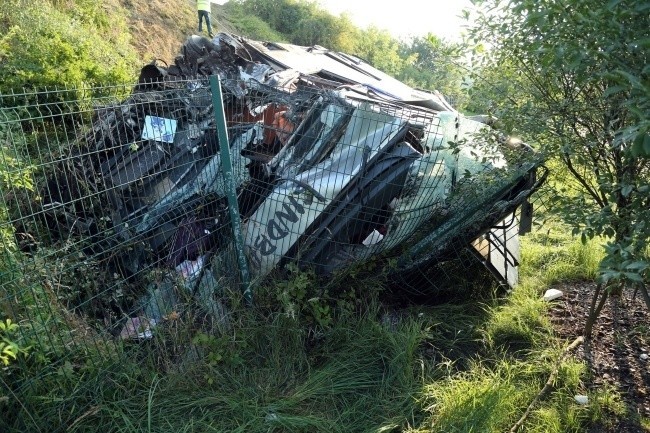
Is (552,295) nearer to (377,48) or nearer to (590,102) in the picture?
(590,102)

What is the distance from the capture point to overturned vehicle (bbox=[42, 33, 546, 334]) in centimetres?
343

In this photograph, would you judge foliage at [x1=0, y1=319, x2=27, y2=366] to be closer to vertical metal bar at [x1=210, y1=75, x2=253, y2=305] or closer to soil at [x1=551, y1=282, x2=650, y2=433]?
vertical metal bar at [x1=210, y1=75, x2=253, y2=305]

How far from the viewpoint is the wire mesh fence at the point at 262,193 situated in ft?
11.0

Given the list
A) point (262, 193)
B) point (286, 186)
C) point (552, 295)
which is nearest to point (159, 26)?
point (262, 193)

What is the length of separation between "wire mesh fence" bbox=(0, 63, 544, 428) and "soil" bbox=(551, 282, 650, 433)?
992 mm

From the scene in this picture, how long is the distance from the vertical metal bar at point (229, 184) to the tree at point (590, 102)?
1632mm

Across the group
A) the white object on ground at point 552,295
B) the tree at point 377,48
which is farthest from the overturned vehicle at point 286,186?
the tree at point 377,48

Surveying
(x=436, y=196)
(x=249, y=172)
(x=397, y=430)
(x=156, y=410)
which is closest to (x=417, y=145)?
(x=436, y=196)

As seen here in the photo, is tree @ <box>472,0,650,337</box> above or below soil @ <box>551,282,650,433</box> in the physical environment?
above

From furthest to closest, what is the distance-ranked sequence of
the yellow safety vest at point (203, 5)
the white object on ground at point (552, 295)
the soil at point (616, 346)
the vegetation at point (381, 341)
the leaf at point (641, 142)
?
the yellow safety vest at point (203, 5), the white object on ground at point (552, 295), the soil at point (616, 346), the vegetation at point (381, 341), the leaf at point (641, 142)

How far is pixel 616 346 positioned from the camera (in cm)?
350

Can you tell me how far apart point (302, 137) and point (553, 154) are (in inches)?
61.8

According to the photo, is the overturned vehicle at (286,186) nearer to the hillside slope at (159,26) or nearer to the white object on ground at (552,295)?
the white object on ground at (552,295)

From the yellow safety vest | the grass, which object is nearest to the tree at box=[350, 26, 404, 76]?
the yellow safety vest
